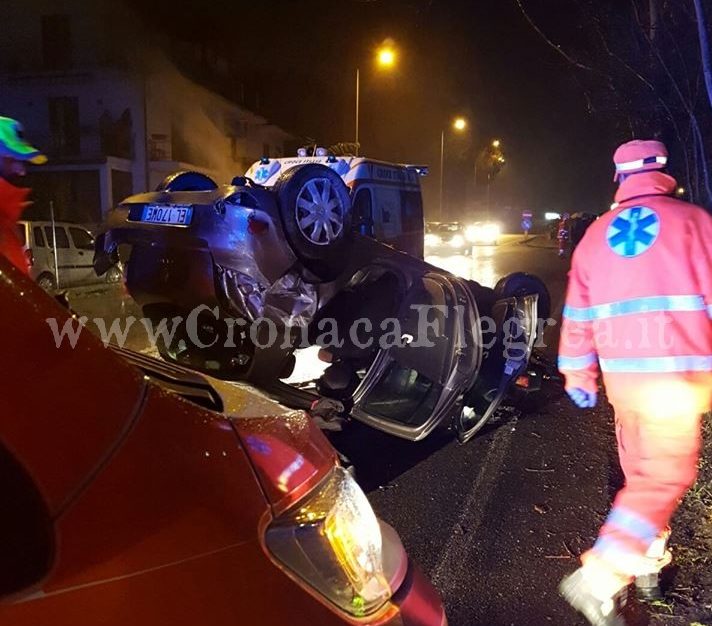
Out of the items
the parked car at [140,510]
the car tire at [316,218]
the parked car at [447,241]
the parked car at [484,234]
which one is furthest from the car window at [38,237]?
the parked car at [484,234]

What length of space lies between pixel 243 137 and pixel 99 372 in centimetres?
3497

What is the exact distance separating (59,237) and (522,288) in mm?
11568

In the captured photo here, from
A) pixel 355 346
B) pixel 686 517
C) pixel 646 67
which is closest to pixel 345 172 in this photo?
pixel 355 346

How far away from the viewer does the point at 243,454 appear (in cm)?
147

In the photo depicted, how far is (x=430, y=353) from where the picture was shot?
4.77 meters

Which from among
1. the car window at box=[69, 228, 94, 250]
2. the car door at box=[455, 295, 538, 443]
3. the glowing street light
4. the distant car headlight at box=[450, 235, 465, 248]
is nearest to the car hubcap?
the car door at box=[455, 295, 538, 443]

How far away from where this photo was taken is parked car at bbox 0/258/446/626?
1.18 meters

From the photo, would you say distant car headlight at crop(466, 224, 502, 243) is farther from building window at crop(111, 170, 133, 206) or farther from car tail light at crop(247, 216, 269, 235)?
car tail light at crop(247, 216, 269, 235)

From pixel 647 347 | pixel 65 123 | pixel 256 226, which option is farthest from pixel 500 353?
pixel 65 123

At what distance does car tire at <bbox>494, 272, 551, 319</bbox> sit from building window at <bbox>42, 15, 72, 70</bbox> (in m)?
27.7

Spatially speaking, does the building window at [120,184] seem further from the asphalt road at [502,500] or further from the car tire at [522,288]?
the asphalt road at [502,500]

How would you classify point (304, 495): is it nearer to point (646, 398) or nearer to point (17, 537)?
point (17, 537)

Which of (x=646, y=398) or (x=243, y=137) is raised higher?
(x=243, y=137)

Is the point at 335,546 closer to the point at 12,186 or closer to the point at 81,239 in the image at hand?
the point at 12,186
